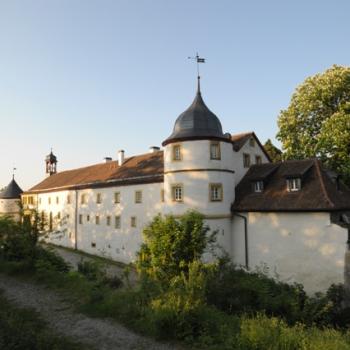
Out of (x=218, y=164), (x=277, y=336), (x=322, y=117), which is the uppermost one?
(x=322, y=117)

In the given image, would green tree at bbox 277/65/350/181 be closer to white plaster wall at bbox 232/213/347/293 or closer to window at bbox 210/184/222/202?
white plaster wall at bbox 232/213/347/293

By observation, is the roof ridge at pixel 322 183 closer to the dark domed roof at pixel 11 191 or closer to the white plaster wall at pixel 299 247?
the white plaster wall at pixel 299 247

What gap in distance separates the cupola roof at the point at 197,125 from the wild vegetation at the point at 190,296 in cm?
696

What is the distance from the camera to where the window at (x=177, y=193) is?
2150 centimetres

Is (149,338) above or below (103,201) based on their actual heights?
below

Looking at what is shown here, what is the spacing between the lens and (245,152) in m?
24.7

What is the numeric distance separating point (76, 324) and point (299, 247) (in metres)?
13.0

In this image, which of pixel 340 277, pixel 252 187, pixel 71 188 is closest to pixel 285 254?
pixel 340 277

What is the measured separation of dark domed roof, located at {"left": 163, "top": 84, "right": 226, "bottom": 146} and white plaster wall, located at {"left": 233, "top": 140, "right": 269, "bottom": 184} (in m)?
2.78

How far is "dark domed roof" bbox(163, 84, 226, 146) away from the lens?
70.1 feet

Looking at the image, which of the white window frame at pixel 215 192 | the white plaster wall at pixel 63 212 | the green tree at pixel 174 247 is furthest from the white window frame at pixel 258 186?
the white plaster wall at pixel 63 212

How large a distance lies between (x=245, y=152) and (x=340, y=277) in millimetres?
10668

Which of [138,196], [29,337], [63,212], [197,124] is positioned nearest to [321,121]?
[197,124]

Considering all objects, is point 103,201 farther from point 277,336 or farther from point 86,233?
point 277,336
